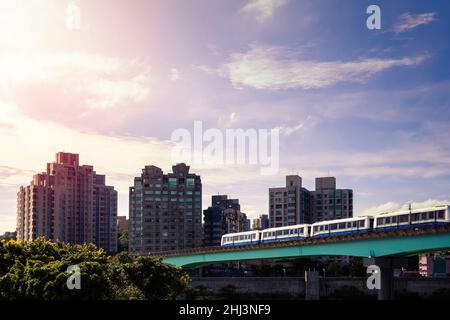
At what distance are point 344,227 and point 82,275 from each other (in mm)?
48612

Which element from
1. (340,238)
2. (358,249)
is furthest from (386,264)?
(340,238)

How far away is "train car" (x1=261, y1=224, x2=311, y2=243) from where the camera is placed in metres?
106

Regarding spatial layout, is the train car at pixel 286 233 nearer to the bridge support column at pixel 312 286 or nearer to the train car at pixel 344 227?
the train car at pixel 344 227

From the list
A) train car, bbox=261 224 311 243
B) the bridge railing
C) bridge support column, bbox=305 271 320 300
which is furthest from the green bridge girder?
bridge support column, bbox=305 271 320 300

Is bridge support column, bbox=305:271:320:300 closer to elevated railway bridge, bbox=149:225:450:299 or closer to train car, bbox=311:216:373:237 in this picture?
elevated railway bridge, bbox=149:225:450:299

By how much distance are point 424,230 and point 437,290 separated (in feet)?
161

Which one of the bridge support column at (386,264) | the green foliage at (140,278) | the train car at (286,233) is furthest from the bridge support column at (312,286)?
the green foliage at (140,278)

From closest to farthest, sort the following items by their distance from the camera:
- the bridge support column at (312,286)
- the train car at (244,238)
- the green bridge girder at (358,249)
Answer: the green bridge girder at (358,249)
the train car at (244,238)
the bridge support column at (312,286)

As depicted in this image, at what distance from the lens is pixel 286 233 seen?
361 feet

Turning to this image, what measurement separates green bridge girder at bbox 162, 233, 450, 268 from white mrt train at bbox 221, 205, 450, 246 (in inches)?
116

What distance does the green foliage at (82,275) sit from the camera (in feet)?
182
